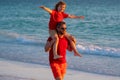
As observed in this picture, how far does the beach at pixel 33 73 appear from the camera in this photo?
9695mm

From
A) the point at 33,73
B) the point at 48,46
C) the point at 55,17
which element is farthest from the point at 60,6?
the point at 33,73

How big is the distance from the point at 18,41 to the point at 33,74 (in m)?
7.90

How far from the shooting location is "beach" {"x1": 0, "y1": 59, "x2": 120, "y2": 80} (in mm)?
9695

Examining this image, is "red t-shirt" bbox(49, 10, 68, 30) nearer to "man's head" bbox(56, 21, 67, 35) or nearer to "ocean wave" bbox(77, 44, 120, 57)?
"man's head" bbox(56, 21, 67, 35)

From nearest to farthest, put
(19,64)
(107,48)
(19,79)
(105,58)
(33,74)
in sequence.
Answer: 1. (19,79)
2. (33,74)
3. (19,64)
4. (105,58)
5. (107,48)

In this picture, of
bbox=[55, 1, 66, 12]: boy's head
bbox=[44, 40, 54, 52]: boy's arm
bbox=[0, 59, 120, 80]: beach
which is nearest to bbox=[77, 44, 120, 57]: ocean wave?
bbox=[0, 59, 120, 80]: beach

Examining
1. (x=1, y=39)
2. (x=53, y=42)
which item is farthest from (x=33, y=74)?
(x=1, y=39)

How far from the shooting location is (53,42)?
7062 mm

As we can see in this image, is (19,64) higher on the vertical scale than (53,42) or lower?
lower

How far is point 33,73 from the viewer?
10242mm

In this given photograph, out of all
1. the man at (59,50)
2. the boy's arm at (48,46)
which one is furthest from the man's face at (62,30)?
the boy's arm at (48,46)

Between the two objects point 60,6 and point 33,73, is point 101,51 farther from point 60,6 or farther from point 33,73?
point 60,6

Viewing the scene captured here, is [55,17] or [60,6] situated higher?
[60,6]

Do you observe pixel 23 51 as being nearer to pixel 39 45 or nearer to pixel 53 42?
pixel 39 45
